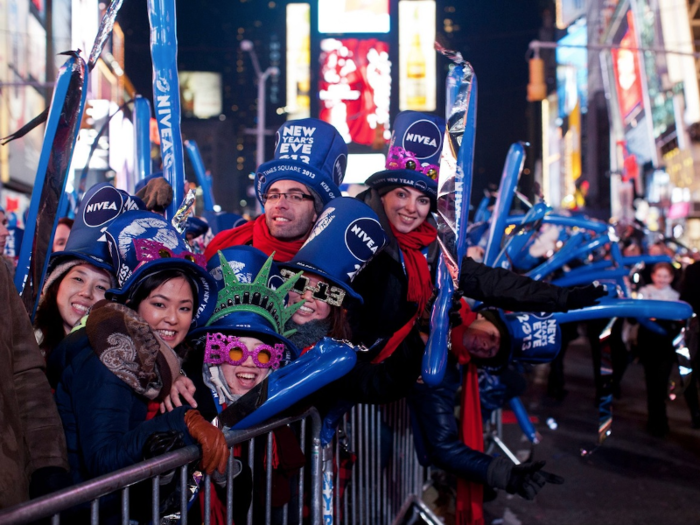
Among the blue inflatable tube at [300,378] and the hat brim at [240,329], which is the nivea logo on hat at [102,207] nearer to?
the hat brim at [240,329]

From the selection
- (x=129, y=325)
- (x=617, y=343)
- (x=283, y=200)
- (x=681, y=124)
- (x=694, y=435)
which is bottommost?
(x=694, y=435)

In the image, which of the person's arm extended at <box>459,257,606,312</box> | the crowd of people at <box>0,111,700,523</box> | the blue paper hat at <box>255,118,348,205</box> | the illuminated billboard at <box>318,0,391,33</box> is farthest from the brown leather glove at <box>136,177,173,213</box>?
the illuminated billboard at <box>318,0,391,33</box>

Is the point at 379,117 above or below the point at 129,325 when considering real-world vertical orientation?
above

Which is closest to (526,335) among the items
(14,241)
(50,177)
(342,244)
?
(342,244)

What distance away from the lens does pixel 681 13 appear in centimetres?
3656

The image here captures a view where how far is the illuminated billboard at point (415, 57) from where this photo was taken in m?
37.8

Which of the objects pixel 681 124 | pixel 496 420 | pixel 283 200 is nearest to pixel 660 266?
pixel 496 420

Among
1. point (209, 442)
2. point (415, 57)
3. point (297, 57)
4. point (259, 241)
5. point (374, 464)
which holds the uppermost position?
point (297, 57)

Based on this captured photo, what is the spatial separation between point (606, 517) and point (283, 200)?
3523 mm

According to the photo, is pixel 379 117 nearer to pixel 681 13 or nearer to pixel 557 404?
pixel 681 13

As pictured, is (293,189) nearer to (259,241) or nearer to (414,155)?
(259,241)

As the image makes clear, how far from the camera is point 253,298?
3215mm

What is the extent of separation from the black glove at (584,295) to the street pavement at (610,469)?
2294 mm

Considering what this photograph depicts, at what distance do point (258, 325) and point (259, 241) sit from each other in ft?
4.17
